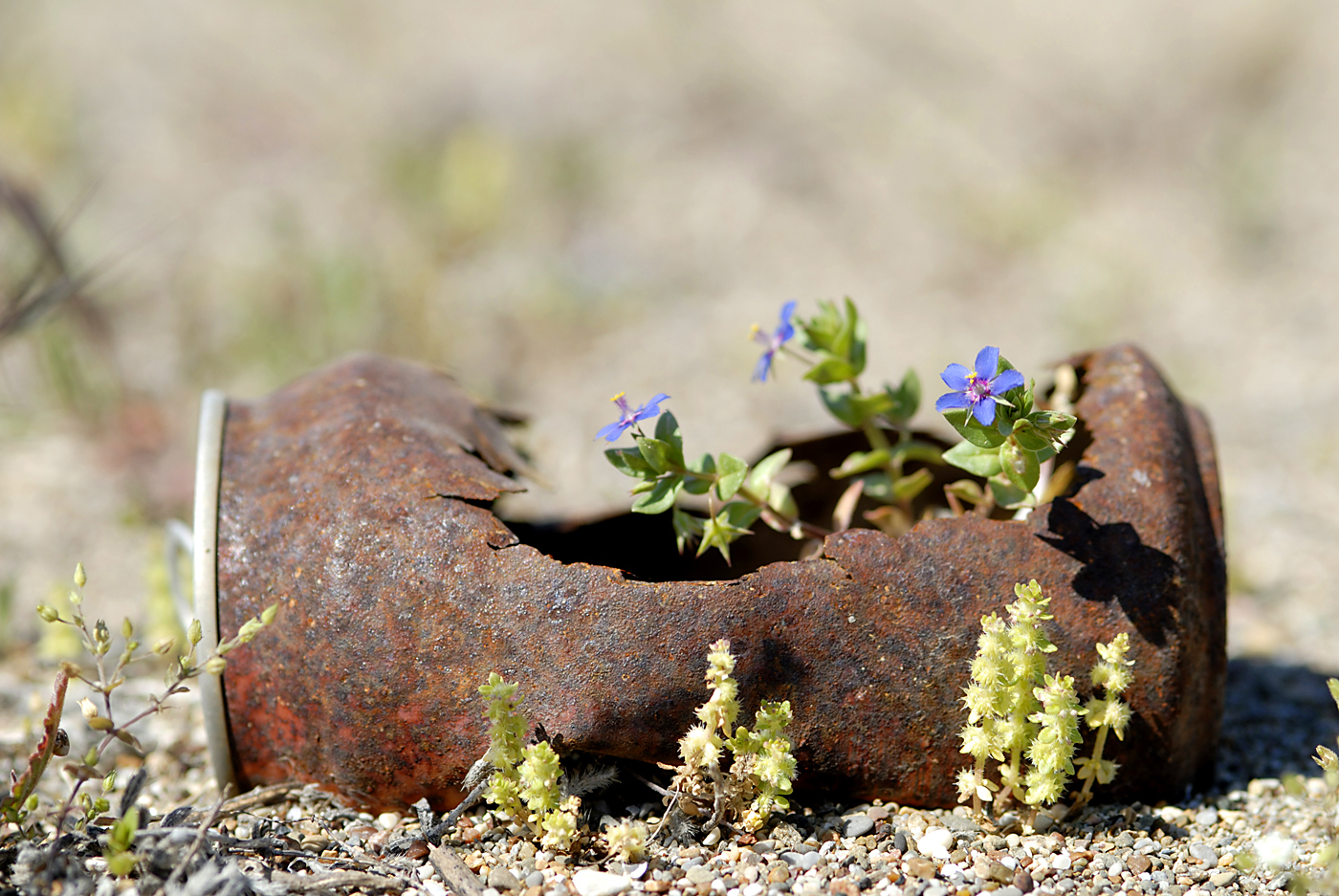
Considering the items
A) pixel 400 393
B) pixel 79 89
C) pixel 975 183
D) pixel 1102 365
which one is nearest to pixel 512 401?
pixel 400 393

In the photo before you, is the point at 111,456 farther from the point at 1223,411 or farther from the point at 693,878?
the point at 1223,411

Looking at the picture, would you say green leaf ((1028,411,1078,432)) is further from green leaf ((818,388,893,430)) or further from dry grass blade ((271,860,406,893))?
dry grass blade ((271,860,406,893))

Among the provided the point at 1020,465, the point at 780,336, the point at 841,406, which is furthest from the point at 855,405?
the point at 1020,465

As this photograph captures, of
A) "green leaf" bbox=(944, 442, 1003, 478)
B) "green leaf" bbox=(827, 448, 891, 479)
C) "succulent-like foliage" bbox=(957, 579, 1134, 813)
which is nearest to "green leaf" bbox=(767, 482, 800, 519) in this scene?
"green leaf" bbox=(827, 448, 891, 479)

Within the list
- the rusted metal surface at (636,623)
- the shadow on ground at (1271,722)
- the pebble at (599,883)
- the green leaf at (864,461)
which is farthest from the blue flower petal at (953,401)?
the shadow on ground at (1271,722)

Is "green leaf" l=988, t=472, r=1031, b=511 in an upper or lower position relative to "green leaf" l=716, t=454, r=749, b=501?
upper

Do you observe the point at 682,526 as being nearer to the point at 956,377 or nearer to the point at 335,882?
the point at 956,377
